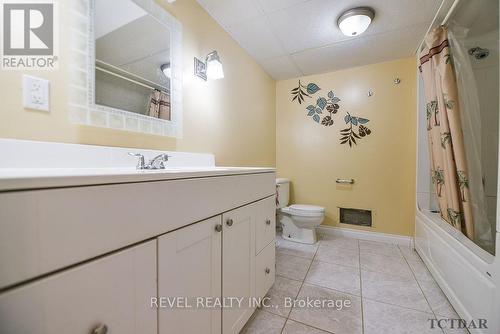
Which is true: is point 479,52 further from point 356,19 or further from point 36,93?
point 36,93

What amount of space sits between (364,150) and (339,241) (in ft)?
3.55

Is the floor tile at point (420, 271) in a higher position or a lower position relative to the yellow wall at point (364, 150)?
lower

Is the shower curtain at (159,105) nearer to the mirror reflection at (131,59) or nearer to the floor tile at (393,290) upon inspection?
the mirror reflection at (131,59)

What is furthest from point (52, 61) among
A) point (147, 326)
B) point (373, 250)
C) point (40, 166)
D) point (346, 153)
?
point (373, 250)

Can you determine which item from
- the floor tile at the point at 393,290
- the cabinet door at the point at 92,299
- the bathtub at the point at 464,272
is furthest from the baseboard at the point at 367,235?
the cabinet door at the point at 92,299

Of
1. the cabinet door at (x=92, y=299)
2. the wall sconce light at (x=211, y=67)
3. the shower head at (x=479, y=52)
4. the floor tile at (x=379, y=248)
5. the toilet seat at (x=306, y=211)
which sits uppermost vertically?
the shower head at (x=479, y=52)

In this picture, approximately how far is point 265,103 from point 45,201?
2349mm

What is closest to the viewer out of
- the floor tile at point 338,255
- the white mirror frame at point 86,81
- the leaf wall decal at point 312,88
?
the white mirror frame at point 86,81

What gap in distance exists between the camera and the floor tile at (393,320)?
106cm

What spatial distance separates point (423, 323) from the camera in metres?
1.11

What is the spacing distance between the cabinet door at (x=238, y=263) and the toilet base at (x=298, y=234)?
129cm

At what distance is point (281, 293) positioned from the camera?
1.36 m

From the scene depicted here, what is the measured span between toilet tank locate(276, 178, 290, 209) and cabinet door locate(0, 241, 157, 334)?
1.81m

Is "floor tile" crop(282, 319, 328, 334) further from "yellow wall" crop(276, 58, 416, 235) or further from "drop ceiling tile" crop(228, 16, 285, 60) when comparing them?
"drop ceiling tile" crop(228, 16, 285, 60)
